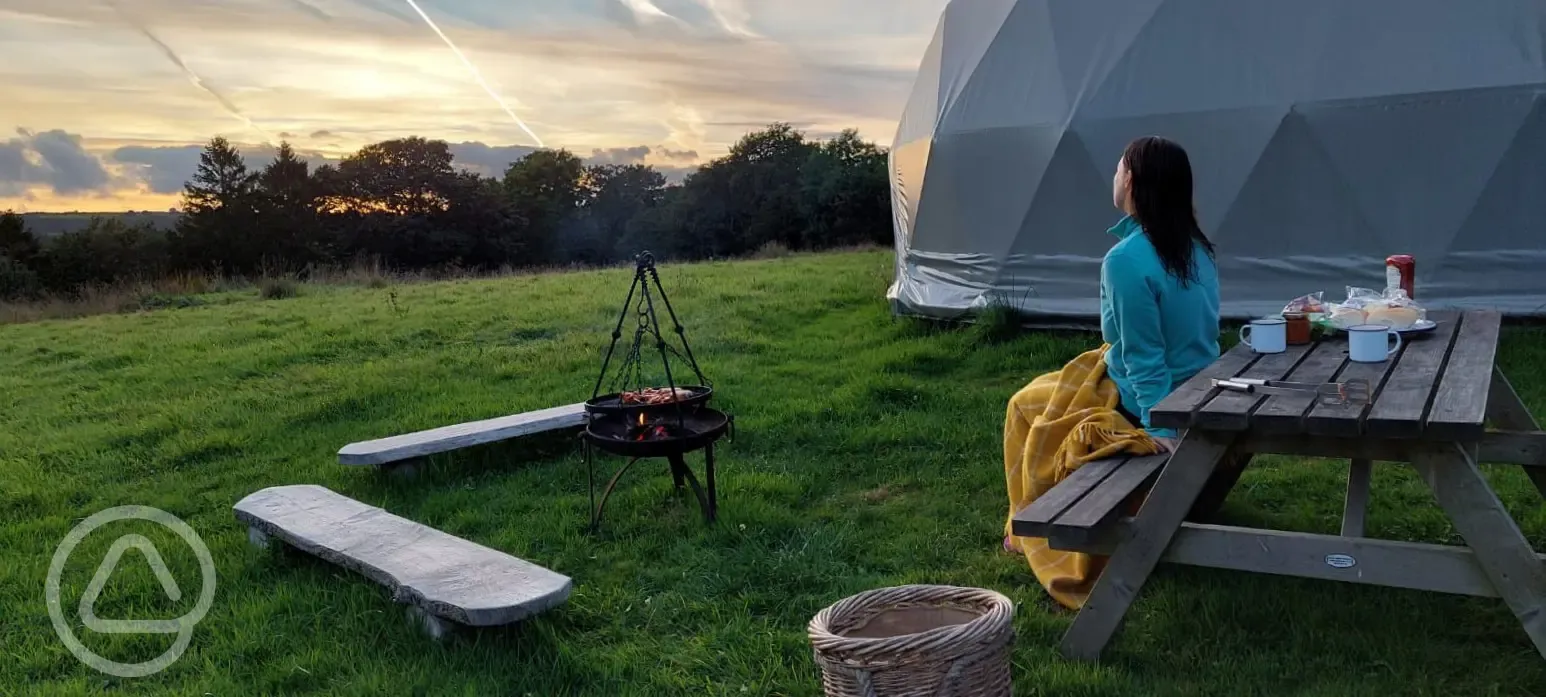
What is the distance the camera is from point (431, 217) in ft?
119

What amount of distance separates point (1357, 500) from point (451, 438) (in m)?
4.31

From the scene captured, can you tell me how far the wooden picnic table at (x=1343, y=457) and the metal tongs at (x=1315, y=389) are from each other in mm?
40

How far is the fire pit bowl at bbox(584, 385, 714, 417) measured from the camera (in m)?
4.35

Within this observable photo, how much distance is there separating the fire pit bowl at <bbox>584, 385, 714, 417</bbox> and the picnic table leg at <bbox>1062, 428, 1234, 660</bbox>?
2.00 m

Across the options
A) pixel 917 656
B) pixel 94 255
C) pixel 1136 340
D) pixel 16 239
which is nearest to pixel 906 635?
pixel 917 656

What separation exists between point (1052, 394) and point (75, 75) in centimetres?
978

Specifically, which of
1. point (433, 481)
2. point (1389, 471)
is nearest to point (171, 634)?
point (433, 481)

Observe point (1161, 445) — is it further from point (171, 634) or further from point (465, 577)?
point (171, 634)

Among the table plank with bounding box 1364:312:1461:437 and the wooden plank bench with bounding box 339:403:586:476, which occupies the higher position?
the table plank with bounding box 1364:312:1461:437

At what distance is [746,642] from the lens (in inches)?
132

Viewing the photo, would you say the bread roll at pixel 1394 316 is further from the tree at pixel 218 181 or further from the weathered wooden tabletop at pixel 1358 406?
the tree at pixel 218 181

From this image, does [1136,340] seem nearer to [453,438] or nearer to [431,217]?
[453,438]

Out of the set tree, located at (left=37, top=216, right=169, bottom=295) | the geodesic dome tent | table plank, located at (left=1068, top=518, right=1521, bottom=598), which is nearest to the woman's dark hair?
table plank, located at (left=1068, top=518, right=1521, bottom=598)

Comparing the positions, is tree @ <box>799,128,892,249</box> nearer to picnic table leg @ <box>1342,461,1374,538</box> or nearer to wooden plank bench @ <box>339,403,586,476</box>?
wooden plank bench @ <box>339,403,586,476</box>
